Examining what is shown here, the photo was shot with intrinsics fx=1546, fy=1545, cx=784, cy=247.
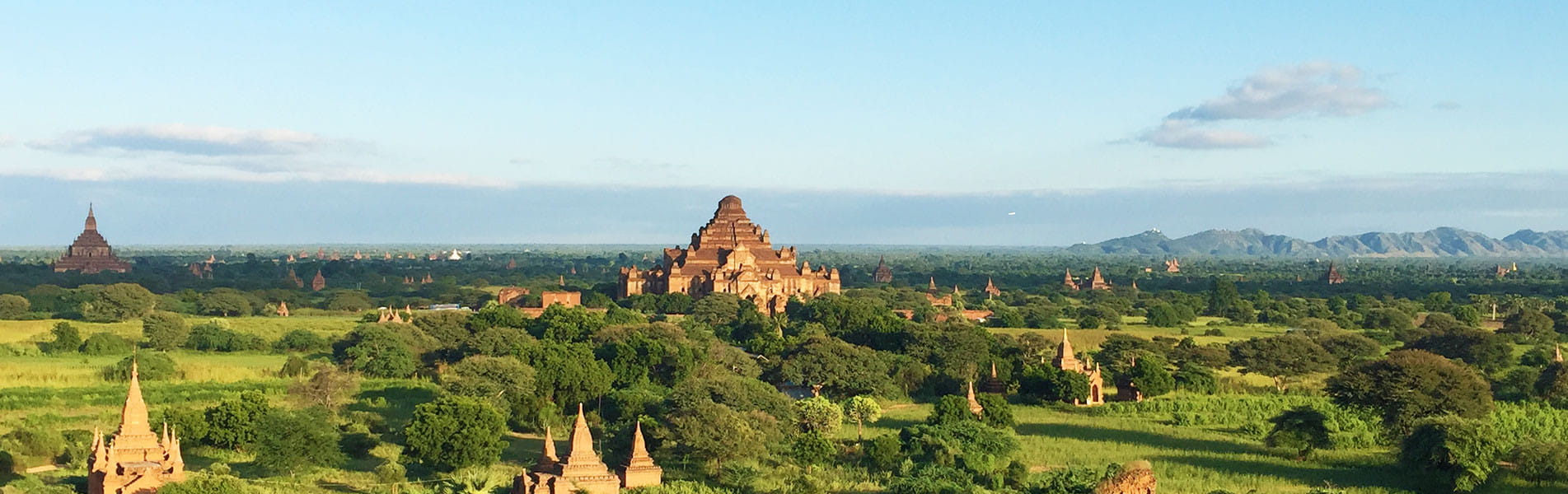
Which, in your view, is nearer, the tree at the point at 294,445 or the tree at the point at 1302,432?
the tree at the point at 294,445

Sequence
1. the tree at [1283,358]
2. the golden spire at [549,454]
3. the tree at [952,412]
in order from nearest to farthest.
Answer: the golden spire at [549,454] → the tree at [952,412] → the tree at [1283,358]

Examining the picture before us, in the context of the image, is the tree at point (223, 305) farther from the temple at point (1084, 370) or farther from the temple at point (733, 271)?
the temple at point (1084, 370)

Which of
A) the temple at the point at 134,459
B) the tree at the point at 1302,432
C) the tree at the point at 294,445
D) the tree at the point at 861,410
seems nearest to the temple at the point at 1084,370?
the tree at the point at 861,410

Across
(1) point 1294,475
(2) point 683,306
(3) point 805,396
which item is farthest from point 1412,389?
(2) point 683,306

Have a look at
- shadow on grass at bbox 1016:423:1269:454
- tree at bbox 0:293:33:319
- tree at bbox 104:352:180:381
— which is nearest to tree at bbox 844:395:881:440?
shadow on grass at bbox 1016:423:1269:454

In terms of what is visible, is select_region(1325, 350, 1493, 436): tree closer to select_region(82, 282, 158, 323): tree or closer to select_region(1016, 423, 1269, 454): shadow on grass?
select_region(1016, 423, 1269, 454): shadow on grass

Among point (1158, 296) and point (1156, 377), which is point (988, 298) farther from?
point (1156, 377)

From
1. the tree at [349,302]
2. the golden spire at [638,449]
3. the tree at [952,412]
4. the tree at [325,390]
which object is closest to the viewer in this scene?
the golden spire at [638,449]

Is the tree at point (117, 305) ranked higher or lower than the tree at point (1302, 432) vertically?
higher
